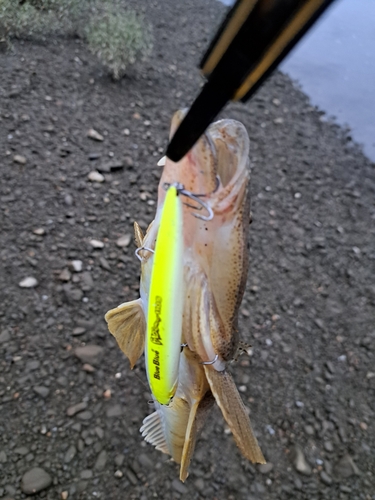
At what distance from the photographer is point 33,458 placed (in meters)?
1.60

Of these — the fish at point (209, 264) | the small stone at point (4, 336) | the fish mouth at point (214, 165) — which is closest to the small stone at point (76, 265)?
the small stone at point (4, 336)

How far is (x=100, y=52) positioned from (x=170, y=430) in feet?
8.50

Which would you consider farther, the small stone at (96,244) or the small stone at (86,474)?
the small stone at (96,244)

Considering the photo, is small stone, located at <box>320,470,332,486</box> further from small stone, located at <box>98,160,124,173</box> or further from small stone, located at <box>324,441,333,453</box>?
small stone, located at <box>98,160,124,173</box>

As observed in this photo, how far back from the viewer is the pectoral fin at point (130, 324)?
977mm

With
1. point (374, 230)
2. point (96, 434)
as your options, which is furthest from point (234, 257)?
point (374, 230)

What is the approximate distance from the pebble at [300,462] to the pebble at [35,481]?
0.84m

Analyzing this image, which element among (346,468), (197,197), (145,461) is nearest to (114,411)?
(145,461)

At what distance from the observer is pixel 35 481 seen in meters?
1.54

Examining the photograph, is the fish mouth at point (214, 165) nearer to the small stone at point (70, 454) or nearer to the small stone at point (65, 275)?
the small stone at point (70, 454)

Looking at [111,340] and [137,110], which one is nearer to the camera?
[111,340]

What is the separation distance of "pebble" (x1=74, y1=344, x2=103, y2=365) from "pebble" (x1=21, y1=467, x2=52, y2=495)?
0.42 metres

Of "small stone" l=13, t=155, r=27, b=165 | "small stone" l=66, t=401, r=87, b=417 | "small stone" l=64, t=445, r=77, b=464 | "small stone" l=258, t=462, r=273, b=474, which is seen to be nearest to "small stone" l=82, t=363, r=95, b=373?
"small stone" l=66, t=401, r=87, b=417

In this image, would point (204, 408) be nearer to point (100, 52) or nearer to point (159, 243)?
point (159, 243)
